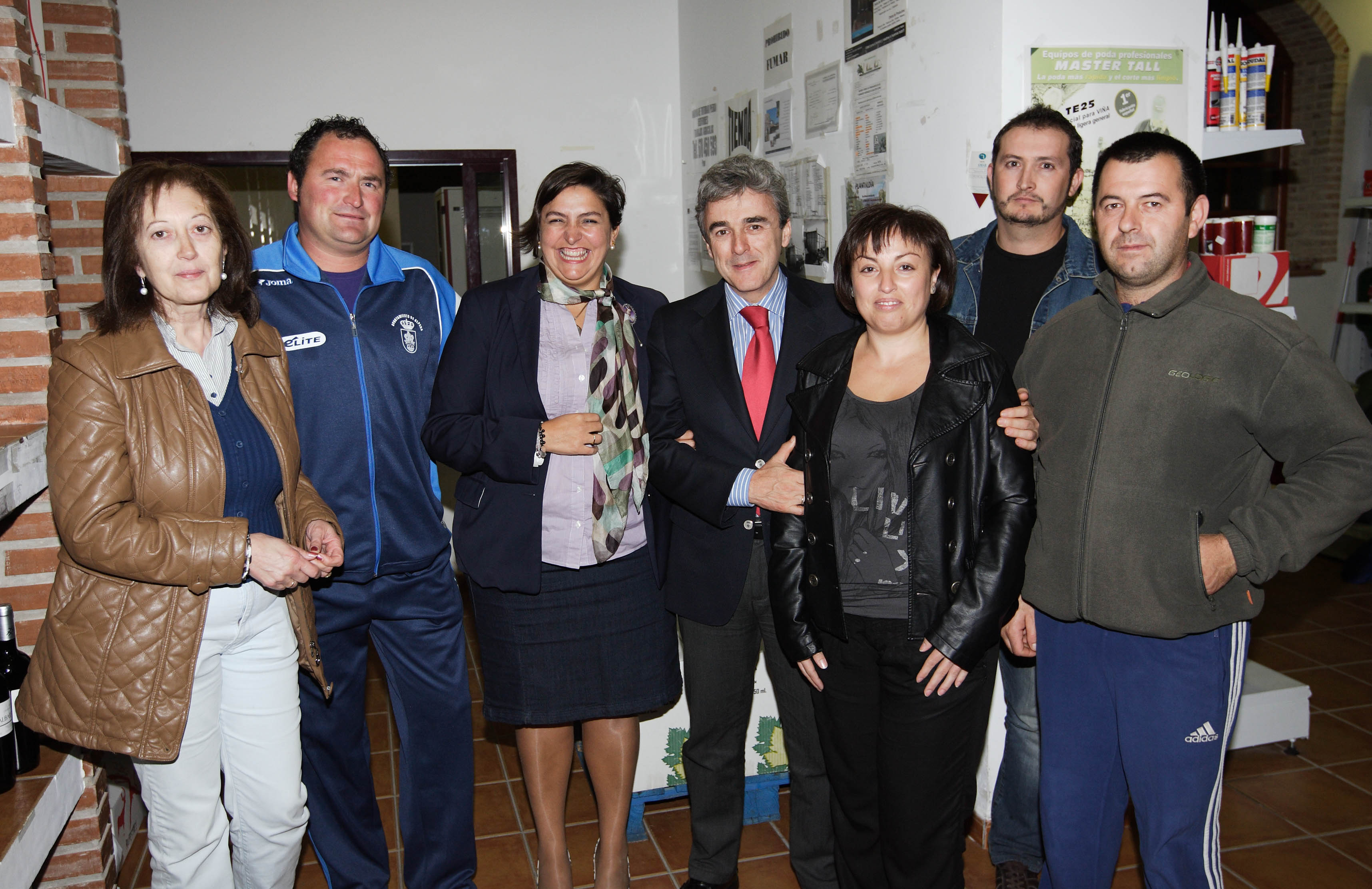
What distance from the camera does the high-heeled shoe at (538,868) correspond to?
246 centimetres

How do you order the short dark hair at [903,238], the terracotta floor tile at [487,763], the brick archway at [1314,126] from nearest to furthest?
the short dark hair at [903,238] < the terracotta floor tile at [487,763] < the brick archway at [1314,126]

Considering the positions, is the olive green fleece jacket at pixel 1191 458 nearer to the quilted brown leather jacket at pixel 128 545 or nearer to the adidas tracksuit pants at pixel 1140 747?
the adidas tracksuit pants at pixel 1140 747

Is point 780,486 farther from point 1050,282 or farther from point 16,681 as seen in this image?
point 16,681

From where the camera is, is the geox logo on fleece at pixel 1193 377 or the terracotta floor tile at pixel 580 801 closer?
the geox logo on fleece at pixel 1193 377

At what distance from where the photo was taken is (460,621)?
2535mm

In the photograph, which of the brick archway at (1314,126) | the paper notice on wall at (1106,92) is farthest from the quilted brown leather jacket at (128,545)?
the brick archway at (1314,126)

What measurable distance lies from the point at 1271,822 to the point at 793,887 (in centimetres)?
154

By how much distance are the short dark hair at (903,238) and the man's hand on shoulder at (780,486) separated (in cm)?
37

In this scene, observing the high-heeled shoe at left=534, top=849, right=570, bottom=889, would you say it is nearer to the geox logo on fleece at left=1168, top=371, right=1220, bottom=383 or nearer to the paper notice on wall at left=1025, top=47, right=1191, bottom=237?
the geox logo on fleece at left=1168, top=371, right=1220, bottom=383

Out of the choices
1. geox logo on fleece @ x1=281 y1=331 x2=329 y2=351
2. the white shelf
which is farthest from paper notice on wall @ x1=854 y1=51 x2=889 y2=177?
geox logo on fleece @ x1=281 y1=331 x2=329 y2=351

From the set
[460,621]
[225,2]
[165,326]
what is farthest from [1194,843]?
[225,2]

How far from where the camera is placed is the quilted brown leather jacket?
1.72 metres

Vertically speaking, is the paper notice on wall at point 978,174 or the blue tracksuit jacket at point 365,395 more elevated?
the paper notice on wall at point 978,174

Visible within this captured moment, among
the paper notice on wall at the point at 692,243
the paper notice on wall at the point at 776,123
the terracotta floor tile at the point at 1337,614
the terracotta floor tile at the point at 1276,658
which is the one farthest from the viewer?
the paper notice on wall at the point at 692,243
